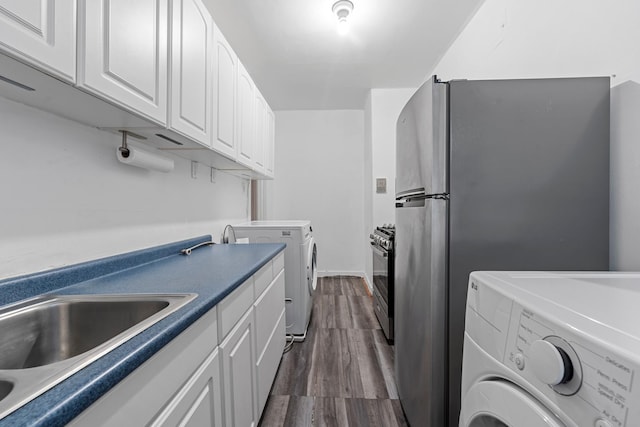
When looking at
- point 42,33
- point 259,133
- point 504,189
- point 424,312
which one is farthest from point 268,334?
point 259,133

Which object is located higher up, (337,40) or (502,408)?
(337,40)

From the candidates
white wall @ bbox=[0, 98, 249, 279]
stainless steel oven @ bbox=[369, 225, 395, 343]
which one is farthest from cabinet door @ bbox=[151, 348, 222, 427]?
stainless steel oven @ bbox=[369, 225, 395, 343]

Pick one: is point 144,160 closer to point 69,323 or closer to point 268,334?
point 69,323

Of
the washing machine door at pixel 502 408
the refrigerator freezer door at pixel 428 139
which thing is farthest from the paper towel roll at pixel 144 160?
the washing machine door at pixel 502 408

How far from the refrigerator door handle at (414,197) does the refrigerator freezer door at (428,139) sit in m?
0.01

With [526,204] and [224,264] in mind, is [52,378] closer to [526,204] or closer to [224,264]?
[224,264]

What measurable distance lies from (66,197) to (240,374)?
95 centimetres

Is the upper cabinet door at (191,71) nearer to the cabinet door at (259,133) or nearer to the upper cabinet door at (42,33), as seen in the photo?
the upper cabinet door at (42,33)

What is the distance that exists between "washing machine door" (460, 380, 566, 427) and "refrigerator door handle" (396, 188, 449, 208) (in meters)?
0.65

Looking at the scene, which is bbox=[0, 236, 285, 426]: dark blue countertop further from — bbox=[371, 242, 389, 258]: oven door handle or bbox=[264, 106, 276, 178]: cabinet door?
bbox=[264, 106, 276, 178]: cabinet door

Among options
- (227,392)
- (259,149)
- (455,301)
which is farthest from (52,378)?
(259,149)

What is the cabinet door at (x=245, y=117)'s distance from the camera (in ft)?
6.63

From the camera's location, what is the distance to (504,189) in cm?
108

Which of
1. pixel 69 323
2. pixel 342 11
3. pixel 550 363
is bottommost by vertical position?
pixel 69 323
